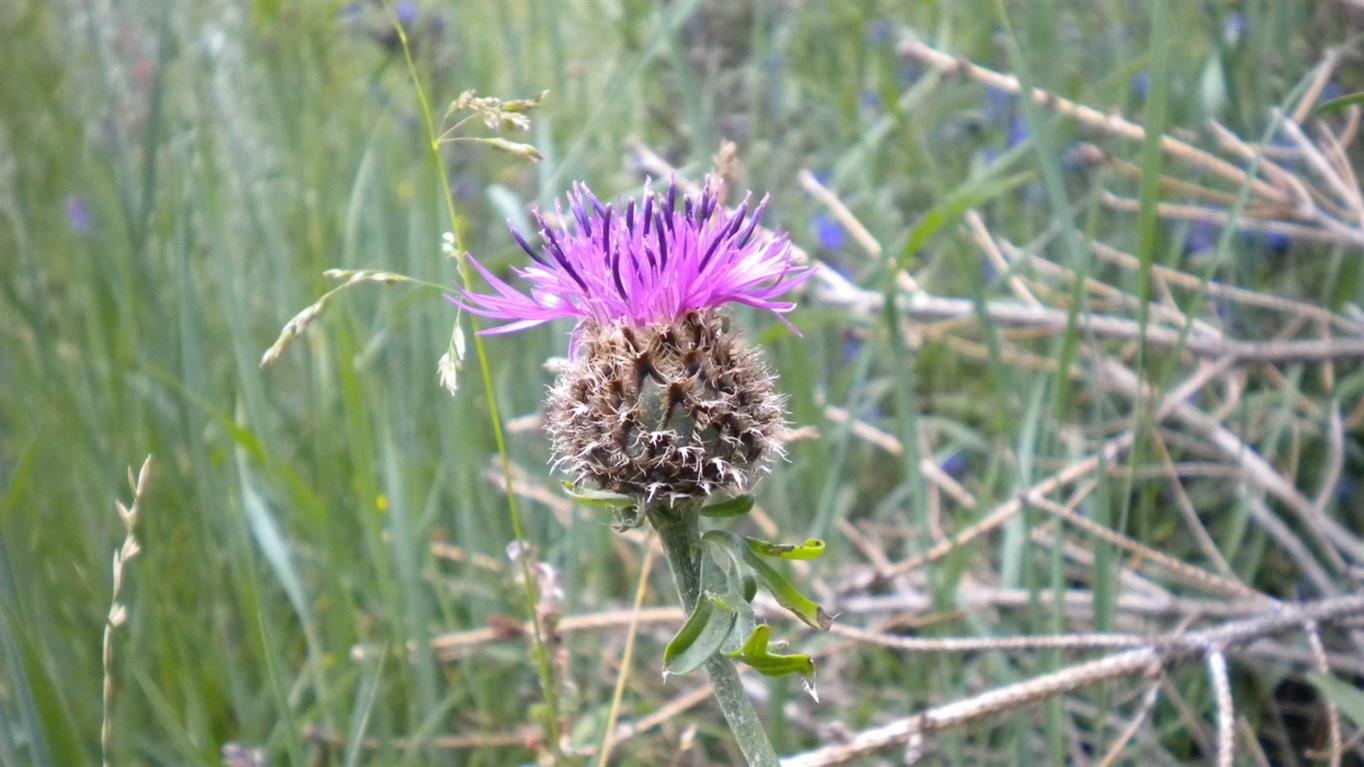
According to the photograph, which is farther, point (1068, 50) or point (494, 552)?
point (1068, 50)

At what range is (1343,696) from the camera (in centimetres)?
148

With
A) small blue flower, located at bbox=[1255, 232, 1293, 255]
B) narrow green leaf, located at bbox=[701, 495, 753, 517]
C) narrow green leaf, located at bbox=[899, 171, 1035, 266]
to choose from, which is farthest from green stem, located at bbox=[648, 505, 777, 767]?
small blue flower, located at bbox=[1255, 232, 1293, 255]

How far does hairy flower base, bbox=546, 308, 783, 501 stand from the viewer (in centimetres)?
113

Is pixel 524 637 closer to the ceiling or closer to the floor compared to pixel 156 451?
closer to the floor

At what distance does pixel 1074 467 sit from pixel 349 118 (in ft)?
6.83

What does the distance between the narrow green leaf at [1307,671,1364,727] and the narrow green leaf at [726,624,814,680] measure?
86 cm

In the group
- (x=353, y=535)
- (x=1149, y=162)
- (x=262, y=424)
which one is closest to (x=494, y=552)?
(x=353, y=535)

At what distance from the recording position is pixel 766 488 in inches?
113

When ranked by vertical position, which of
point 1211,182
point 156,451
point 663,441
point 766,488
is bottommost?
point 766,488

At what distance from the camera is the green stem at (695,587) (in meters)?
1.08

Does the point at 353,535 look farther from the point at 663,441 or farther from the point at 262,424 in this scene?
the point at 663,441

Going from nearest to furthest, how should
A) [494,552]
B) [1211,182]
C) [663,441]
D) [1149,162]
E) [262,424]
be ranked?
[663,441]
[1149,162]
[262,424]
[494,552]
[1211,182]

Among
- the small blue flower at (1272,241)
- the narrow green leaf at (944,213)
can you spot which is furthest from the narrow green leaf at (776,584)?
the small blue flower at (1272,241)

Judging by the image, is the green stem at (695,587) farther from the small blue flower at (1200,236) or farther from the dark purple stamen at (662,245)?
the small blue flower at (1200,236)
